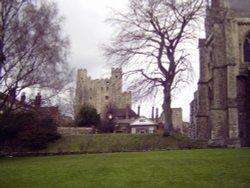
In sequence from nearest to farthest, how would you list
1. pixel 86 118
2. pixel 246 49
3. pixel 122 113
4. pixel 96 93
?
pixel 246 49, pixel 86 118, pixel 122 113, pixel 96 93

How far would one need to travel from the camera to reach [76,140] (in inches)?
1104

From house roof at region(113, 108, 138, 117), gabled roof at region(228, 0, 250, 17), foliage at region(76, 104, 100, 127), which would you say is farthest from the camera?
house roof at region(113, 108, 138, 117)

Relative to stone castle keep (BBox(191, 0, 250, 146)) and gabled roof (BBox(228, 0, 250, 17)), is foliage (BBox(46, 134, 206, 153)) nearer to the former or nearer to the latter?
stone castle keep (BBox(191, 0, 250, 146))

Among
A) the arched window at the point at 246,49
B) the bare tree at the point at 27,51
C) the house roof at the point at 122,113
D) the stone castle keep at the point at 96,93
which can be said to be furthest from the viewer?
the stone castle keep at the point at 96,93

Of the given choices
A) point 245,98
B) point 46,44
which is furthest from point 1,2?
point 245,98

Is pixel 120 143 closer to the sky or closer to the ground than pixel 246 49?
closer to the ground

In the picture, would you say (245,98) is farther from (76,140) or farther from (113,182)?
(113,182)

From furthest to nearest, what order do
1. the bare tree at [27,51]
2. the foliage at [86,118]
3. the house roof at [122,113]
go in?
1. the house roof at [122,113]
2. the foliage at [86,118]
3. the bare tree at [27,51]

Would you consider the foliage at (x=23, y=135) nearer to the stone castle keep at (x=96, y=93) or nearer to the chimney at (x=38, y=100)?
the chimney at (x=38, y=100)

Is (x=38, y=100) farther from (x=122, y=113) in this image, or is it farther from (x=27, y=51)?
(x=122, y=113)

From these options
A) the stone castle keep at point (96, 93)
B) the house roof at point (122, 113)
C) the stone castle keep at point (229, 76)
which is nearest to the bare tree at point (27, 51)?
the stone castle keep at point (229, 76)

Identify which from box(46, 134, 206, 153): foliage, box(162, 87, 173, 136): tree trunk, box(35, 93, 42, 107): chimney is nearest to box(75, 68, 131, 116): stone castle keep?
box(46, 134, 206, 153): foliage

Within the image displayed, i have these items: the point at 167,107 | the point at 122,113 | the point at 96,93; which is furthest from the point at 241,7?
the point at 96,93

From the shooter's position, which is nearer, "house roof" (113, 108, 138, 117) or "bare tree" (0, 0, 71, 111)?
"bare tree" (0, 0, 71, 111)
